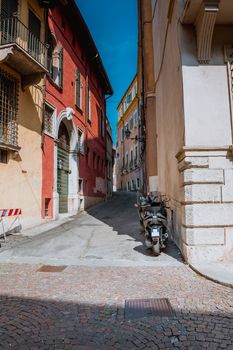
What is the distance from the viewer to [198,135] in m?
5.92

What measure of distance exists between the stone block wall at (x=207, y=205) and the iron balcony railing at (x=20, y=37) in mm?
6462

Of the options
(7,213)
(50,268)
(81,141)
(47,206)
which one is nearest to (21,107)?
(7,213)

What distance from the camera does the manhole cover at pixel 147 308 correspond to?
356 centimetres

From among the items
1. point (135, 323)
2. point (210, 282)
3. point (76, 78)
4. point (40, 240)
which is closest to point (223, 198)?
point (210, 282)

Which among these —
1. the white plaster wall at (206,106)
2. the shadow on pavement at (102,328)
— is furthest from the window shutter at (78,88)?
the shadow on pavement at (102,328)

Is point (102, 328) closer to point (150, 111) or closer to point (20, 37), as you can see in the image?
point (20, 37)

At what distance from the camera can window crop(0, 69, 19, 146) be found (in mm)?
9188

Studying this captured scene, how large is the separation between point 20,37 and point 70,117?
16.8ft

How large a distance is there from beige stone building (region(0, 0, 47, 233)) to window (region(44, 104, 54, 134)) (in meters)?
0.79

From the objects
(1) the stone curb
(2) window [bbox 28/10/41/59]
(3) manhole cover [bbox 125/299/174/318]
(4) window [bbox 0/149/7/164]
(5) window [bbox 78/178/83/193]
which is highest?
(2) window [bbox 28/10/41/59]

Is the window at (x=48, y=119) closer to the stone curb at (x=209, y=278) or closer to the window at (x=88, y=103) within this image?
the window at (x=88, y=103)

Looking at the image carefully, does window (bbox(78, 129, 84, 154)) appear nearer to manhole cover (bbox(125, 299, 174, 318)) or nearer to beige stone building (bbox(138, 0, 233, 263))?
beige stone building (bbox(138, 0, 233, 263))

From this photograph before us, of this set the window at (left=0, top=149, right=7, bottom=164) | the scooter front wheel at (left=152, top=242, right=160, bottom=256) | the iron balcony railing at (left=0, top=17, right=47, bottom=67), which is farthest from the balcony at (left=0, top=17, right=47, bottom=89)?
the scooter front wheel at (left=152, top=242, right=160, bottom=256)

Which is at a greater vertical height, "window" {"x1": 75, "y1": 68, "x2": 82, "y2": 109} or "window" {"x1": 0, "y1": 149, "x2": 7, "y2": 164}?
"window" {"x1": 75, "y1": 68, "x2": 82, "y2": 109}
